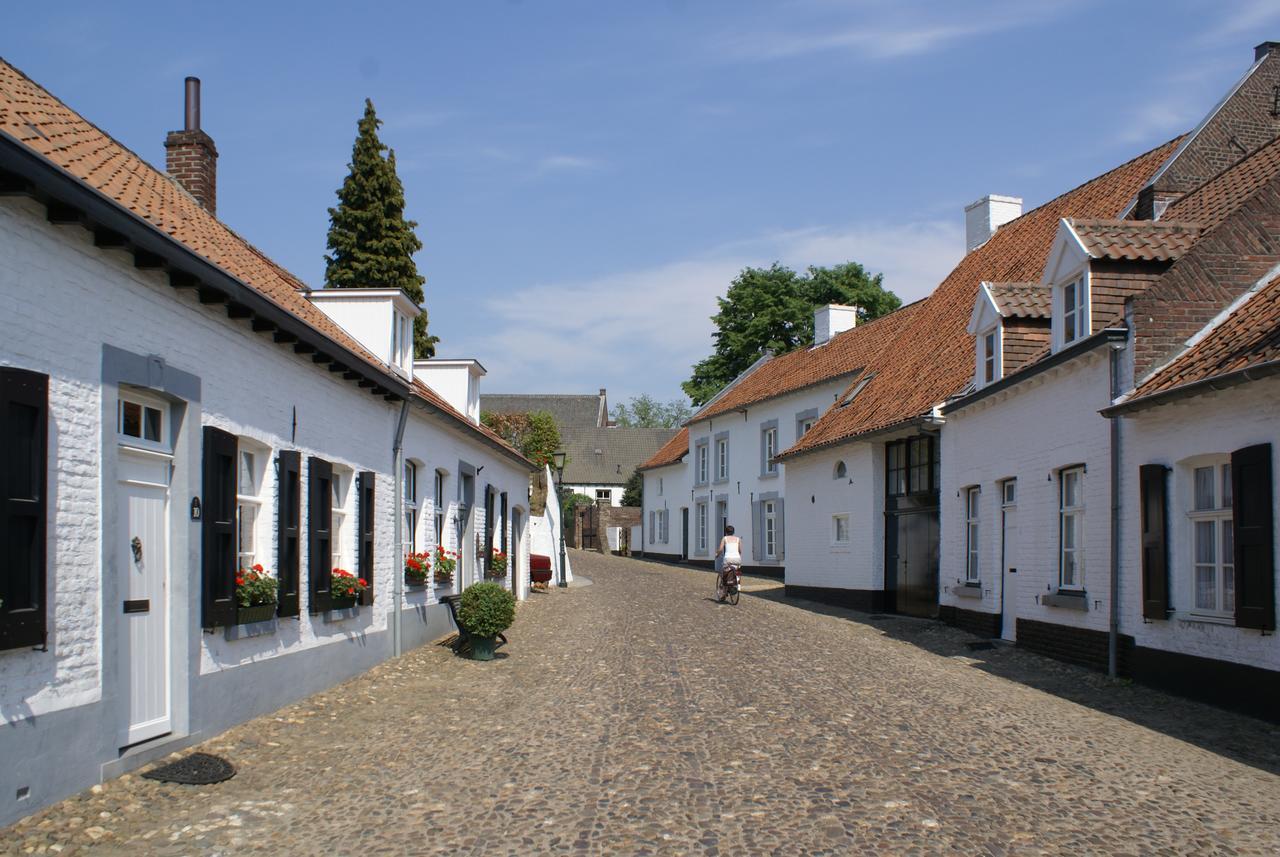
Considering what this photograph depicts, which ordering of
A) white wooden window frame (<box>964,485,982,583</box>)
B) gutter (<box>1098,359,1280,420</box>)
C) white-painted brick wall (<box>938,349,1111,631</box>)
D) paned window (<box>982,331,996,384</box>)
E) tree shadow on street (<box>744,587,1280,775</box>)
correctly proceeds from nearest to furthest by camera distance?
1. tree shadow on street (<box>744,587,1280,775</box>)
2. gutter (<box>1098,359,1280,420</box>)
3. white-painted brick wall (<box>938,349,1111,631</box>)
4. paned window (<box>982,331,996,384</box>)
5. white wooden window frame (<box>964,485,982,583</box>)

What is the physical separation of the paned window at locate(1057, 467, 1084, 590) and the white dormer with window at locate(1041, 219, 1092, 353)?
5.56ft

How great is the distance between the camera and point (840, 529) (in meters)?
24.5

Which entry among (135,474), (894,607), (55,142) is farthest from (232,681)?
(894,607)

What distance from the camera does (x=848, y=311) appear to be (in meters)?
36.9

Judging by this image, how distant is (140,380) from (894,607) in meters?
16.9

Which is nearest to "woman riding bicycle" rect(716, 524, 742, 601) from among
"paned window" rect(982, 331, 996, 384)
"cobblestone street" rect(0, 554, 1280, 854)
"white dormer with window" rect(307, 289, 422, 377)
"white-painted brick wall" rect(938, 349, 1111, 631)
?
"white-painted brick wall" rect(938, 349, 1111, 631)

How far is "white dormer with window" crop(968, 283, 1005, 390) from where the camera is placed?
1641 cm

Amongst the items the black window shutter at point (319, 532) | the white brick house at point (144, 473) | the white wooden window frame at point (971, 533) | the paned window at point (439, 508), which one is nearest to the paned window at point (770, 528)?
the white wooden window frame at point (971, 533)

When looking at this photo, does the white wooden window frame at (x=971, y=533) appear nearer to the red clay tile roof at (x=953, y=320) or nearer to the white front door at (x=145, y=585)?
the red clay tile roof at (x=953, y=320)

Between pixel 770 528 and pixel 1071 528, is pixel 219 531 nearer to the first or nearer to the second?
pixel 1071 528

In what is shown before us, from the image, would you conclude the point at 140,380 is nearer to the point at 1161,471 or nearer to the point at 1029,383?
the point at 1161,471

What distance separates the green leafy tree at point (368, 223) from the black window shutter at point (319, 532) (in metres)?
18.1

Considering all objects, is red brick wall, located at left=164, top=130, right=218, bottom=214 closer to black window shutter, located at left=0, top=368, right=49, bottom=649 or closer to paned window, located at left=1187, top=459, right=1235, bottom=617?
black window shutter, located at left=0, top=368, right=49, bottom=649

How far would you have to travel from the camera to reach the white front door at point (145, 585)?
7.71 m
